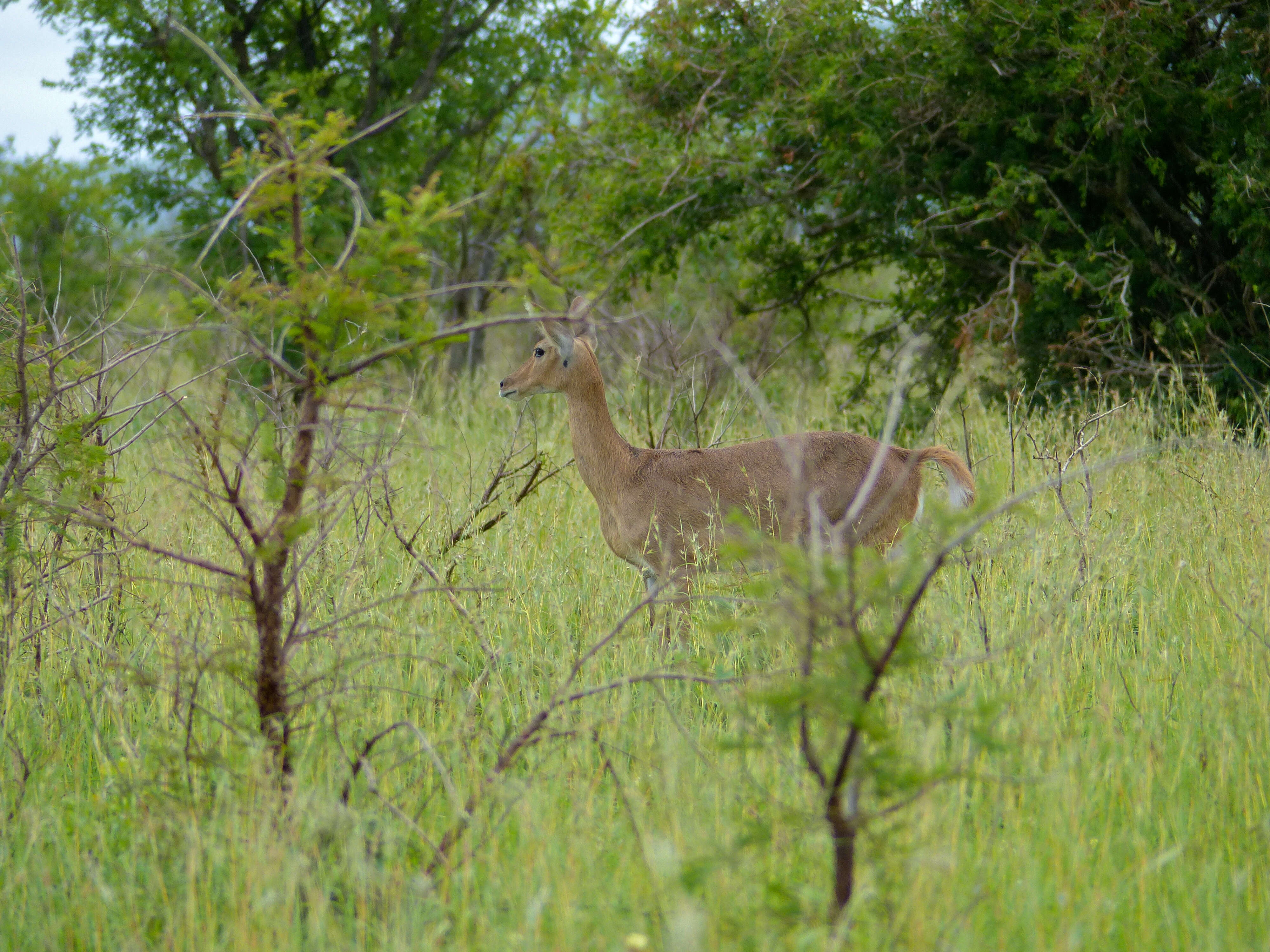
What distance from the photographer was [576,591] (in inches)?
187

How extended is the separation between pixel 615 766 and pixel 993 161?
6.42 meters

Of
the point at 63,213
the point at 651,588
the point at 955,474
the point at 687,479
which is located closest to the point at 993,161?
the point at 955,474

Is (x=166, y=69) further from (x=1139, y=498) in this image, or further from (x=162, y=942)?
(x=162, y=942)

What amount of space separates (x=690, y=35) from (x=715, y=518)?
5221 mm

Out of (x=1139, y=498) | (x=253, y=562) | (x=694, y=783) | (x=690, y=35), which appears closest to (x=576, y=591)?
(x=694, y=783)

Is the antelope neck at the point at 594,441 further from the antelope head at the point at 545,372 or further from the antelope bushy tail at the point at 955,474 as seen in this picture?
the antelope bushy tail at the point at 955,474

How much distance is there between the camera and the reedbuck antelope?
479cm

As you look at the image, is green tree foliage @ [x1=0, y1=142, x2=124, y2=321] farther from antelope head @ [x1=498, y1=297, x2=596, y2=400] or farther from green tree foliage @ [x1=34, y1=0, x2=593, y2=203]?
antelope head @ [x1=498, y1=297, x2=596, y2=400]

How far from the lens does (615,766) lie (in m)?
2.96

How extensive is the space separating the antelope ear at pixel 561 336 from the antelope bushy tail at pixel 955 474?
5.14 ft

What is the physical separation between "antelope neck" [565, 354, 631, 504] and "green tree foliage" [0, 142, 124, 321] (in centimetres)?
991

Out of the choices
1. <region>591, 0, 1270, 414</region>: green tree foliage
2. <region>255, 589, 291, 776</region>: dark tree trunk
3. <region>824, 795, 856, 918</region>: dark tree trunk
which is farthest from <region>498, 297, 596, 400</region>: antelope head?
<region>824, 795, 856, 918</region>: dark tree trunk

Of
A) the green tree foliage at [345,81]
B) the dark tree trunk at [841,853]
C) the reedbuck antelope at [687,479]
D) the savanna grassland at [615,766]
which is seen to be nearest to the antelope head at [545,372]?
the reedbuck antelope at [687,479]

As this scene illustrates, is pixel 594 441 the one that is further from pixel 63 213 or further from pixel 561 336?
pixel 63 213
